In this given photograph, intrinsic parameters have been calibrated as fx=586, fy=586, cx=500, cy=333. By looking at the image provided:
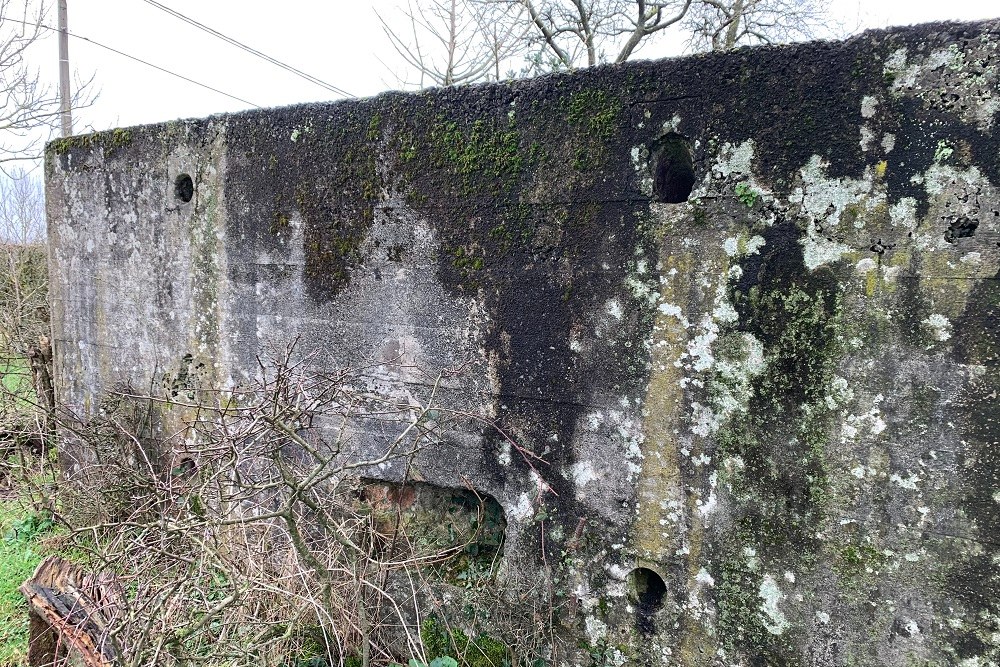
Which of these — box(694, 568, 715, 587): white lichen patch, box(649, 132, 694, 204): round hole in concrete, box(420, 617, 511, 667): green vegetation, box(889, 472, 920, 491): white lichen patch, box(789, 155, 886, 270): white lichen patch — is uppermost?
box(649, 132, 694, 204): round hole in concrete

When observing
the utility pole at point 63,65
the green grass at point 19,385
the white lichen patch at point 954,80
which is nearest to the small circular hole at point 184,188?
the green grass at point 19,385

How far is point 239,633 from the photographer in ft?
8.38

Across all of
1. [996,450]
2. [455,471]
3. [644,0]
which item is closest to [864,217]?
[996,450]

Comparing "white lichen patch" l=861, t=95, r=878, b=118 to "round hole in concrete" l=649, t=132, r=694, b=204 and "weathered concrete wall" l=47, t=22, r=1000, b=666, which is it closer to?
"weathered concrete wall" l=47, t=22, r=1000, b=666

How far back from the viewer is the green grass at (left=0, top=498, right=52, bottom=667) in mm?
3359

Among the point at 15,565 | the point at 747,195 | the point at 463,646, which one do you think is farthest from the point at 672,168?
the point at 15,565

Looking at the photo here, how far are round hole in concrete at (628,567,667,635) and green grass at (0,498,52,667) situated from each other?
3292mm

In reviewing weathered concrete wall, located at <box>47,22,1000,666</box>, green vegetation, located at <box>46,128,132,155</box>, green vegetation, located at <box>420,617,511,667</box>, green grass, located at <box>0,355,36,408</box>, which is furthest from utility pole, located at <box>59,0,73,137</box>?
green vegetation, located at <box>420,617,511,667</box>

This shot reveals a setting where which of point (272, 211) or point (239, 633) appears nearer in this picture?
point (239, 633)

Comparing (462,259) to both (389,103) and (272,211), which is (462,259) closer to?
(389,103)

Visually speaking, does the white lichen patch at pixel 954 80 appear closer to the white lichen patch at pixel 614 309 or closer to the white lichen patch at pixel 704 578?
the white lichen patch at pixel 614 309

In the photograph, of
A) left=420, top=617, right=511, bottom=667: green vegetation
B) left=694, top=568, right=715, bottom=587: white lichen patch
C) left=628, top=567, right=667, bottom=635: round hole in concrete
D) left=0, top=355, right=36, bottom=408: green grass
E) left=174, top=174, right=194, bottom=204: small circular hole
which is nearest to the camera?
left=694, top=568, right=715, bottom=587: white lichen patch

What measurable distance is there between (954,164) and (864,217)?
0.27m

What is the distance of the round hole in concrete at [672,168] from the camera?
2.21 m
